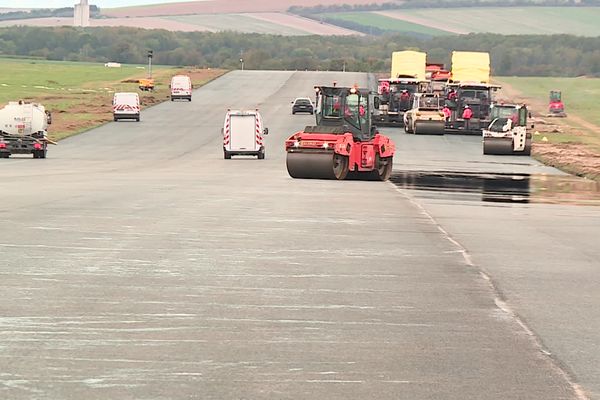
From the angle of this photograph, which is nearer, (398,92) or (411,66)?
(398,92)

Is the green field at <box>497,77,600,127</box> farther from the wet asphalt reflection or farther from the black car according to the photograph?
the wet asphalt reflection

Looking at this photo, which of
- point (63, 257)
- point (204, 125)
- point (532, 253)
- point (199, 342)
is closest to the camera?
point (199, 342)

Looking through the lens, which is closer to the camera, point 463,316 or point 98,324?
point 98,324

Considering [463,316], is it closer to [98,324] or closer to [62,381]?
[98,324]

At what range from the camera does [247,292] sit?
14.4m

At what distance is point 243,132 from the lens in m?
62.9

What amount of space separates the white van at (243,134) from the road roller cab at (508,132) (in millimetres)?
12064

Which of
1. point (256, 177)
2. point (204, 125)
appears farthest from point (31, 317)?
point (204, 125)

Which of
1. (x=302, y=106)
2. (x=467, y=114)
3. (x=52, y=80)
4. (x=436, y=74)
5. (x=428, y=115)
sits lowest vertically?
(x=302, y=106)

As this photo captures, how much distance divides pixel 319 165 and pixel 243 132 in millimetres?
21761

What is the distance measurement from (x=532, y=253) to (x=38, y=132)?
43596 mm

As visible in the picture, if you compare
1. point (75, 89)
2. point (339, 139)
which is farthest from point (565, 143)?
point (75, 89)

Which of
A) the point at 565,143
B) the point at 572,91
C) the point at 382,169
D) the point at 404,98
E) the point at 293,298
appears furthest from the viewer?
the point at 572,91

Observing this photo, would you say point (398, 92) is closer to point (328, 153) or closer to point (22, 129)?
point (22, 129)
